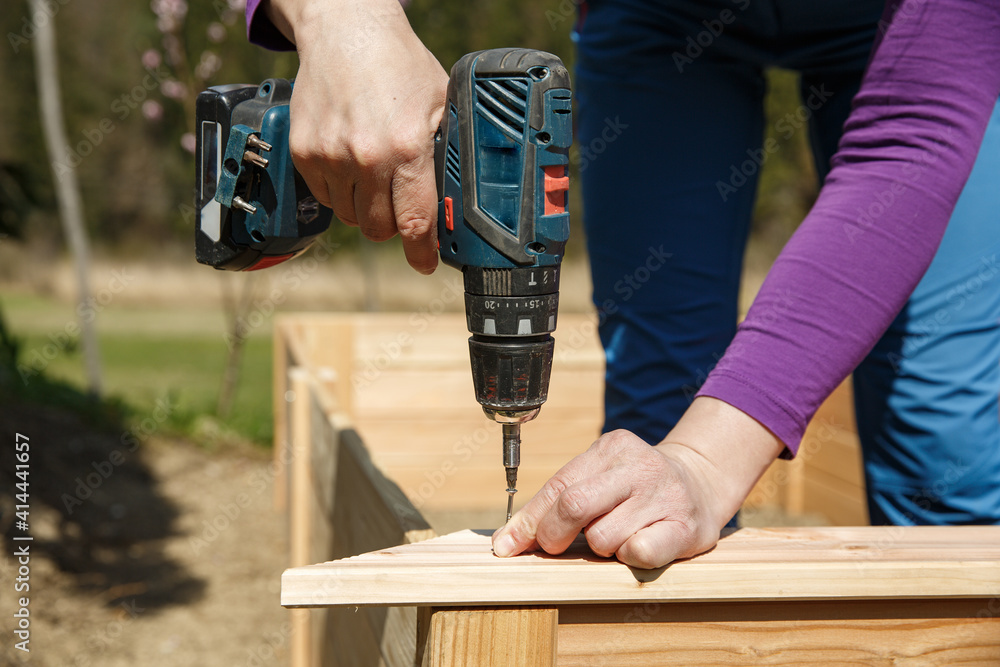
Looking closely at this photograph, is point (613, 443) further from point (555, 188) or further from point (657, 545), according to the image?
point (555, 188)

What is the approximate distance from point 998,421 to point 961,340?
0.48 ft

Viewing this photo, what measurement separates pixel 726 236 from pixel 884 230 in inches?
18.4

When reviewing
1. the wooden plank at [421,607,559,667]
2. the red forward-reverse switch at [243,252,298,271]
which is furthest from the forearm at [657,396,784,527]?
the red forward-reverse switch at [243,252,298,271]

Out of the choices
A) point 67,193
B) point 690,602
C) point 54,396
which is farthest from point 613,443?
point 67,193

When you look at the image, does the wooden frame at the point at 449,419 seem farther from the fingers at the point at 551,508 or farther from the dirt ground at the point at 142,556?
the fingers at the point at 551,508

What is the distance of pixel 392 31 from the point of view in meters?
0.96

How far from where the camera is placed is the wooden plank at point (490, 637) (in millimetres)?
754

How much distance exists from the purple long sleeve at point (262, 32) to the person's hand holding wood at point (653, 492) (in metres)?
0.76

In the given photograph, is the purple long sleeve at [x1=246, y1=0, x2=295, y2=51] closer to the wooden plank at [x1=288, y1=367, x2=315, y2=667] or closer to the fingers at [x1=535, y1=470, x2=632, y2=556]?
the fingers at [x1=535, y1=470, x2=632, y2=556]

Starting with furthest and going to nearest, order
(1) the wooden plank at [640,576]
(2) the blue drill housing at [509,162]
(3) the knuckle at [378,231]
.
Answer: (3) the knuckle at [378,231] → (2) the blue drill housing at [509,162] → (1) the wooden plank at [640,576]

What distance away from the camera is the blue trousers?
1203 mm

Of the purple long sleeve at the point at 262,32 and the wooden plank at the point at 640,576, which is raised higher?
the purple long sleeve at the point at 262,32

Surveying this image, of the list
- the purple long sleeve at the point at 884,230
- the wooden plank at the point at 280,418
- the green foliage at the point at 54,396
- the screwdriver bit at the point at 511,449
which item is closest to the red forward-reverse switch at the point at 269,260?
the screwdriver bit at the point at 511,449

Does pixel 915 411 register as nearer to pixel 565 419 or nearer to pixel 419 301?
pixel 565 419
